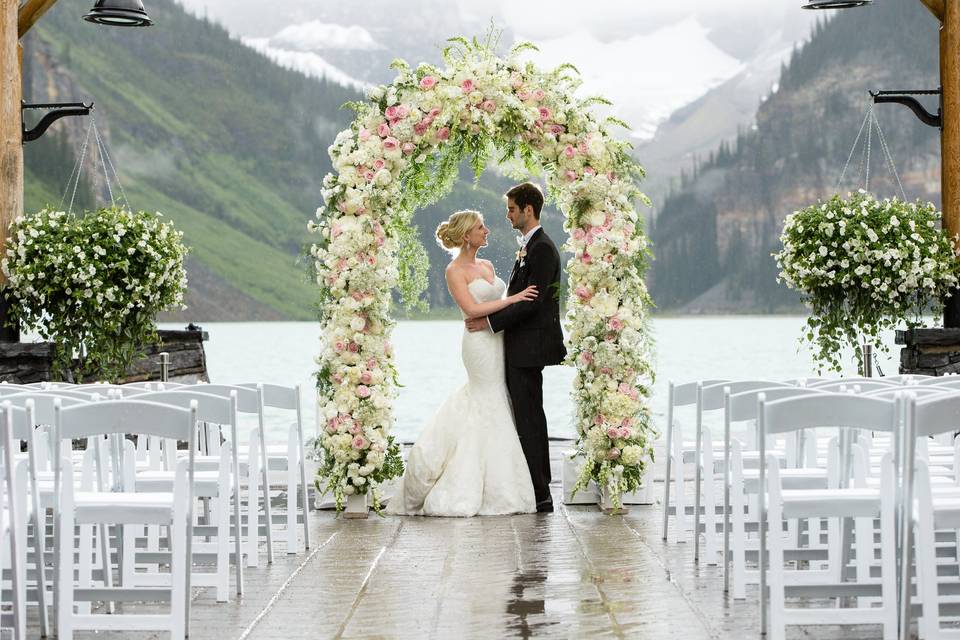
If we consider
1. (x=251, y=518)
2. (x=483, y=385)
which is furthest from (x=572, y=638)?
(x=483, y=385)

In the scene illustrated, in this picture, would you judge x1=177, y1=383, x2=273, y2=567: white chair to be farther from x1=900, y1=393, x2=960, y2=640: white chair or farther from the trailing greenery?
the trailing greenery

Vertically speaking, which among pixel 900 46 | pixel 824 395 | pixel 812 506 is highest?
pixel 900 46

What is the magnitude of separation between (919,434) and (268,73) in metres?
144

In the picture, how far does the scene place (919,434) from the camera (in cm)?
441

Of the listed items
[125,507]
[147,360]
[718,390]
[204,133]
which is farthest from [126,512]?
[204,133]

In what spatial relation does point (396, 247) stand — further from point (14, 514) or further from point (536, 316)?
point (14, 514)

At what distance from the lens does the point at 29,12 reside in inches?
409

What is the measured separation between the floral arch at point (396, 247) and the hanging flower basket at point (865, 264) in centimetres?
249

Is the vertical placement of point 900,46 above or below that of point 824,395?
above

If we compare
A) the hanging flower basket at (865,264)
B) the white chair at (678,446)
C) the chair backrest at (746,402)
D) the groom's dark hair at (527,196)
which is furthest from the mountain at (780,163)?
the chair backrest at (746,402)

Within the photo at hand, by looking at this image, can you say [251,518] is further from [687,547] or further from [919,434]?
[919,434]

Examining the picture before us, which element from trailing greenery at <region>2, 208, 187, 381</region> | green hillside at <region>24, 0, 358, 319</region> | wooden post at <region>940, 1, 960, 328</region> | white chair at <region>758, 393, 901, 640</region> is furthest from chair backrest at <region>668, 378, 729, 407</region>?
green hillside at <region>24, 0, 358, 319</region>

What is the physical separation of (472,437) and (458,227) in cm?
129

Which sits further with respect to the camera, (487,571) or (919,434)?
(487,571)
